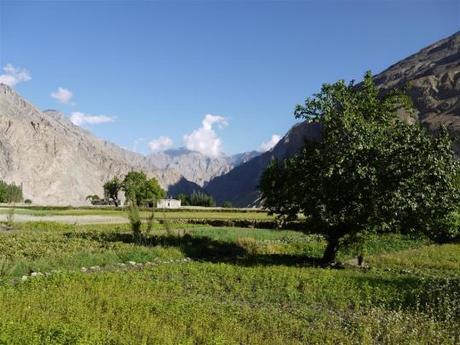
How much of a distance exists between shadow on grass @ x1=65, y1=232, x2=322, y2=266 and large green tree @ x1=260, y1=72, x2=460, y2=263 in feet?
10.8

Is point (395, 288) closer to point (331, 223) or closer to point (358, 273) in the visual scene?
point (358, 273)

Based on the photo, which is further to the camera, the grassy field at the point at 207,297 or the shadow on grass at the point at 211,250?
the shadow on grass at the point at 211,250

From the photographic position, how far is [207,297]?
20438mm

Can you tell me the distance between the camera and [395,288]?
2355 centimetres

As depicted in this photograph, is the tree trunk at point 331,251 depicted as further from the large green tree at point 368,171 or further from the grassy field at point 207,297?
the grassy field at point 207,297

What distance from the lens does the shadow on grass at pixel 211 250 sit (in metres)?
32.2

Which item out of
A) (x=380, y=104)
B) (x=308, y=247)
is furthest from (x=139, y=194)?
(x=380, y=104)

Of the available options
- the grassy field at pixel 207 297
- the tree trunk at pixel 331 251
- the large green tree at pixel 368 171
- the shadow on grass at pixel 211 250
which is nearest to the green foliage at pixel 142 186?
the shadow on grass at pixel 211 250

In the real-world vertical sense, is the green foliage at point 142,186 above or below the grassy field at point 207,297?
above

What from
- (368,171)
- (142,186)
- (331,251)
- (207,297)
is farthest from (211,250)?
(142,186)

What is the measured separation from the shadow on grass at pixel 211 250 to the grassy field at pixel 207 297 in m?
0.15

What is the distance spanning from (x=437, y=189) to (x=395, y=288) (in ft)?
29.0

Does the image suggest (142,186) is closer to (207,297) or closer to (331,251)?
(331,251)

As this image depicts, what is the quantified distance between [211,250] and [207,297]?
51.3 feet
